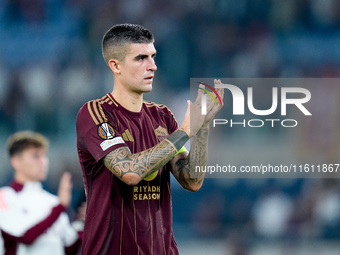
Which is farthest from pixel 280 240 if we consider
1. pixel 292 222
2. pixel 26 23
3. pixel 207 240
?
pixel 26 23

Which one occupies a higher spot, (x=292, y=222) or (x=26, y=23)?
(x=26, y=23)

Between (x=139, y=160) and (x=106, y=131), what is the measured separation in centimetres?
25

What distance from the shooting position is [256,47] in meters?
8.85

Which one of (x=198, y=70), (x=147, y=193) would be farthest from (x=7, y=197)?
(x=198, y=70)

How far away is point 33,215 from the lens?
4832mm

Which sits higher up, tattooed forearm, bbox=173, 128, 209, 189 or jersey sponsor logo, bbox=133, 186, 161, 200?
tattooed forearm, bbox=173, 128, 209, 189

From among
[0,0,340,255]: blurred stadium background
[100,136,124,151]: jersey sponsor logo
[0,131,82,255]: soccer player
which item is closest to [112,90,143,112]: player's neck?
[100,136,124,151]: jersey sponsor logo

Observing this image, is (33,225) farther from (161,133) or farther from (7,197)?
(161,133)

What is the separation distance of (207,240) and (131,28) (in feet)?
15.0

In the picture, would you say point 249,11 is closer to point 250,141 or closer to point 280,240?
point 250,141

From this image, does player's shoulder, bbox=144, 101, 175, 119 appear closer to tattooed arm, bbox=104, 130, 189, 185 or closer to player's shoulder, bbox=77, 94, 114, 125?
player's shoulder, bbox=77, 94, 114, 125

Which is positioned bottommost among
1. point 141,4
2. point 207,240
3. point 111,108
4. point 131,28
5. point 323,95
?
point 207,240

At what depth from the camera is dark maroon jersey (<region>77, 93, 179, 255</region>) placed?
2922 mm

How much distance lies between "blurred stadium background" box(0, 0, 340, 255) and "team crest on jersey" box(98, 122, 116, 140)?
3.77 metres
